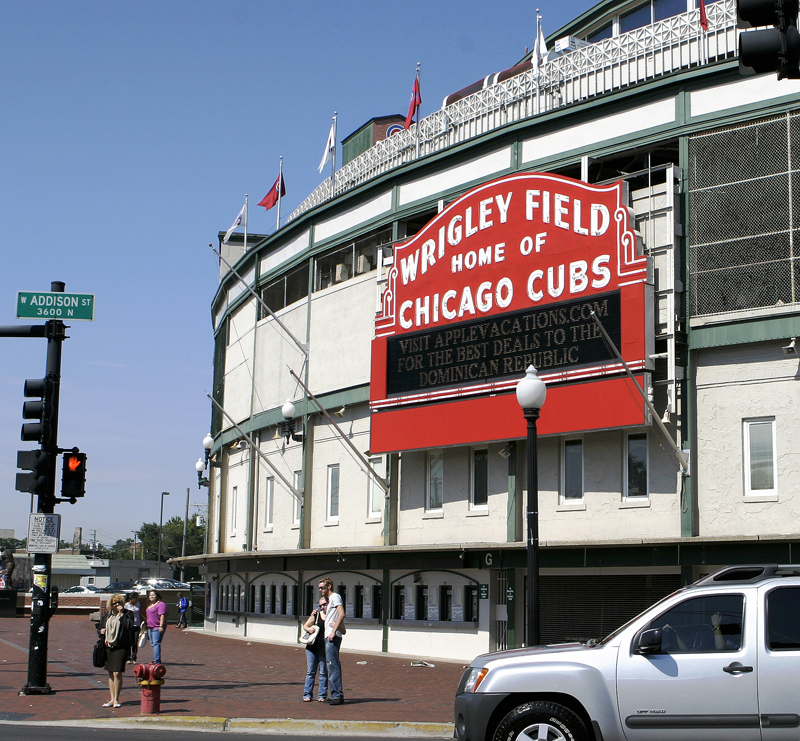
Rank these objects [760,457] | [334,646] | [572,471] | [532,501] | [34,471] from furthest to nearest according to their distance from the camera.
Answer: [572,471]
[760,457]
[34,471]
[334,646]
[532,501]

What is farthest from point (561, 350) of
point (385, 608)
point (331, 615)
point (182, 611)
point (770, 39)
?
point (182, 611)

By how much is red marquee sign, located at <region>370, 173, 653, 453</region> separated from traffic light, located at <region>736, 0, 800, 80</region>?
14.3 metres

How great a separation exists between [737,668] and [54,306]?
12.8m

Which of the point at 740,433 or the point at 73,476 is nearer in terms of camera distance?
the point at 73,476

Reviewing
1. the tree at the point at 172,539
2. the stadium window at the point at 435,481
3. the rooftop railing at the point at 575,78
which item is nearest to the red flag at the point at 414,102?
the rooftop railing at the point at 575,78

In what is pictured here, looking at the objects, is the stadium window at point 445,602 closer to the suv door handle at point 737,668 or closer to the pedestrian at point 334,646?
the pedestrian at point 334,646

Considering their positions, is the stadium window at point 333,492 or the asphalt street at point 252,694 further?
the stadium window at point 333,492

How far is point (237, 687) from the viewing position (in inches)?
765

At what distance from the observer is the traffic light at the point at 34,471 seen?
17609mm

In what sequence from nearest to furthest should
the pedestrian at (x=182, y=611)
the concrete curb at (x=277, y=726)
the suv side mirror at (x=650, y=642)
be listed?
the suv side mirror at (x=650, y=642)
the concrete curb at (x=277, y=726)
the pedestrian at (x=182, y=611)

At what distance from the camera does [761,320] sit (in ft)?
72.8

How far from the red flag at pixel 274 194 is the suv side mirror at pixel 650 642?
27299mm

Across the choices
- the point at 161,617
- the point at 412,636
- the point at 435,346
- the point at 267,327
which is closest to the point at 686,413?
the point at 435,346

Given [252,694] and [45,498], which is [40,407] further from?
[252,694]
